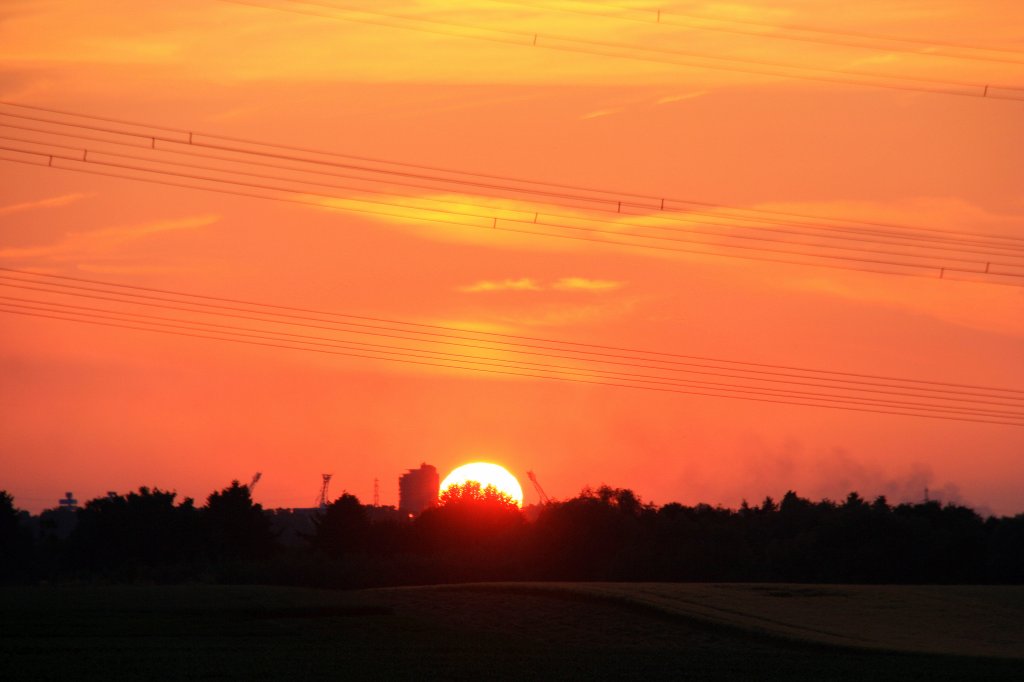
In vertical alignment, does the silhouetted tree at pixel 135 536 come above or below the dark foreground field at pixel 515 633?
above

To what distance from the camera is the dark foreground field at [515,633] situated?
39.9 meters

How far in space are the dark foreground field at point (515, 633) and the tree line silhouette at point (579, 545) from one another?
32989 millimetres

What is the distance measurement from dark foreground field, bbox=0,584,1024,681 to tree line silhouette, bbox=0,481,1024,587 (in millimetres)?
32989

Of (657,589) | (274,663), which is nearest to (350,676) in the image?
(274,663)

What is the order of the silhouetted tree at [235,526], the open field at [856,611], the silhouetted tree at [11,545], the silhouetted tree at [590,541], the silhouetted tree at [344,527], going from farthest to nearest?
the silhouetted tree at [11,545] < the silhouetted tree at [235,526] < the silhouetted tree at [344,527] < the silhouetted tree at [590,541] < the open field at [856,611]

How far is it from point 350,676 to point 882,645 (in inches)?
996

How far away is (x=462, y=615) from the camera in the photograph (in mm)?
57031

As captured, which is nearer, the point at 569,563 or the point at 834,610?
the point at 834,610

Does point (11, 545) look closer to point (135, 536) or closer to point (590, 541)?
point (135, 536)

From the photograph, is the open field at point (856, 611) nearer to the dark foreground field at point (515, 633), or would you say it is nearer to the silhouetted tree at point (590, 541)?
the dark foreground field at point (515, 633)

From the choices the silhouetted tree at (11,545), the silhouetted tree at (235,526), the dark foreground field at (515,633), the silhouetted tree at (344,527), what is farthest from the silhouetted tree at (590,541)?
the silhouetted tree at (11,545)

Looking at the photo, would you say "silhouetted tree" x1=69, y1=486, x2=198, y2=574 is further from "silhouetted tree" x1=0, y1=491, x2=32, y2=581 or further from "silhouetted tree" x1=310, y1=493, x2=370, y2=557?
"silhouetted tree" x1=310, y1=493, x2=370, y2=557

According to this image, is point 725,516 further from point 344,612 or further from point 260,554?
point 344,612

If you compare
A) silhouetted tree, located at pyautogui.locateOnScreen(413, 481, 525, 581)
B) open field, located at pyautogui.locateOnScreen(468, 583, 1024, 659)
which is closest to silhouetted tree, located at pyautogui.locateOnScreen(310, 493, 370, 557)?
silhouetted tree, located at pyautogui.locateOnScreen(413, 481, 525, 581)
